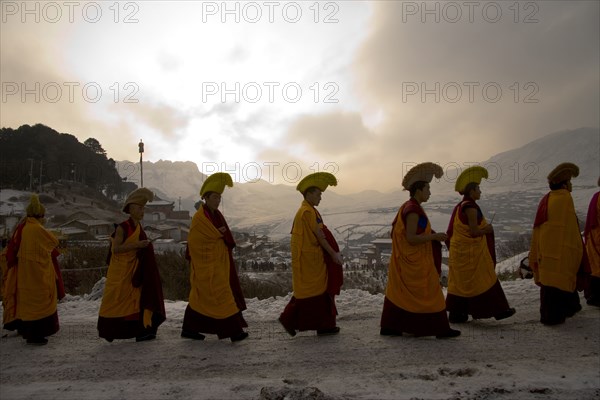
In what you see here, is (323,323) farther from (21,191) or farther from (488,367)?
(21,191)

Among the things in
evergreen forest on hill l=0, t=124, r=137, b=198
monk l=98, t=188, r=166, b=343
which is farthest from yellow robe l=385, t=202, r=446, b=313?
evergreen forest on hill l=0, t=124, r=137, b=198

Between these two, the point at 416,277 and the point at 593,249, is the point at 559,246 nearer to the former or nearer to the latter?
the point at 593,249

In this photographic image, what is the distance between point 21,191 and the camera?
53.6 meters

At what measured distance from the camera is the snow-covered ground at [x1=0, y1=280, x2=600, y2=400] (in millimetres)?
3496

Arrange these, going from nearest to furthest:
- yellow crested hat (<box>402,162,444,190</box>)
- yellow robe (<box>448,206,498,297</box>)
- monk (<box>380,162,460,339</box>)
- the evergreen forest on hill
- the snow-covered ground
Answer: the snow-covered ground
monk (<box>380,162,460,339</box>)
yellow crested hat (<box>402,162,444,190</box>)
yellow robe (<box>448,206,498,297</box>)
the evergreen forest on hill

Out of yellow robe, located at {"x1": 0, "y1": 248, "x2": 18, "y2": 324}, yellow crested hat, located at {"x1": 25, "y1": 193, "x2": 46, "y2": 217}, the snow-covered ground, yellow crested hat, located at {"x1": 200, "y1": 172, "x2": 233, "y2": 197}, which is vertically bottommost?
the snow-covered ground

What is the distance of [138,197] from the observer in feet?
18.5

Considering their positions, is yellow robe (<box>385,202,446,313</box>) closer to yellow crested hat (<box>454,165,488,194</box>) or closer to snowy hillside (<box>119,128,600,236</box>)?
yellow crested hat (<box>454,165,488,194</box>)

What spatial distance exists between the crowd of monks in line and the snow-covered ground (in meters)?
0.23

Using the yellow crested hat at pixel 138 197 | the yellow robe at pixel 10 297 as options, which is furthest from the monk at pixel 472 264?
the yellow robe at pixel 10 297

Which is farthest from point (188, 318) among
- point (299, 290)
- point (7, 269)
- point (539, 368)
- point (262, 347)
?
point (539, 368)

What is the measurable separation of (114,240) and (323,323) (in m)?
2.92

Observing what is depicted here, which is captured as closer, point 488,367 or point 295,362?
point 488,367

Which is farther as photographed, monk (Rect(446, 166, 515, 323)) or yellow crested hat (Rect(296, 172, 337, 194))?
yellow crested hat (Rect(296, 172, 337, 194))
